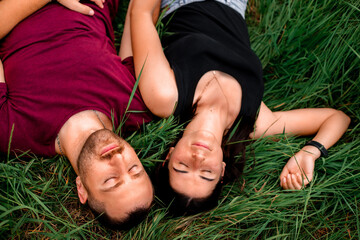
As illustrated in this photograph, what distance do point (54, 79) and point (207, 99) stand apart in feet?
4.46

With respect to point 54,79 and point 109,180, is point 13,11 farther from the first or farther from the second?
point 109,180

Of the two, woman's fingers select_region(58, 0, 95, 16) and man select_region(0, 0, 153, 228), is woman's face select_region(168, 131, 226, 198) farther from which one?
woman's fingers select_region(58, 0, 95, 16)

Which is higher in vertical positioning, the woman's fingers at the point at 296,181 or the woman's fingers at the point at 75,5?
the woman's fingers at the point at 75,5

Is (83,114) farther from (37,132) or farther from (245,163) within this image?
(245,163)

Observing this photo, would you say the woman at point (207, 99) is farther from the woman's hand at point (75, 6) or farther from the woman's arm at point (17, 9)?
the woman's arm at point (17, 9)

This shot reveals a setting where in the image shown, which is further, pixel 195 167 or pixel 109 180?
pixel 195 167

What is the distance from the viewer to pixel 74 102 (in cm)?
224

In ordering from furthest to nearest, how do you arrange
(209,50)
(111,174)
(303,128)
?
1. (303,128)
2. (209,50)
3. (111,174)

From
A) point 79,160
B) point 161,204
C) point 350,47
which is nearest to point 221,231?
point 161,204

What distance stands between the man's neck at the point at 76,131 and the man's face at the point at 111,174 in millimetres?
153

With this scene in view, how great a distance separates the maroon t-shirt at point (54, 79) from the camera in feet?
7.26

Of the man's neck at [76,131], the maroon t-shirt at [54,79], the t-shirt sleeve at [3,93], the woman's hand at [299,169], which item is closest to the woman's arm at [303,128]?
the woman's hand at [299,169]

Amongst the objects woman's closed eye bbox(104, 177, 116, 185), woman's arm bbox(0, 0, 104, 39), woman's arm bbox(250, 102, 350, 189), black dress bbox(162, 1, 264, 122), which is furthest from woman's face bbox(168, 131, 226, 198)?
woman's arm bbox(0, 0, 104, 39)

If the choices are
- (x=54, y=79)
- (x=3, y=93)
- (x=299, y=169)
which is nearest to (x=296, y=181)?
(x=299, y=169)
